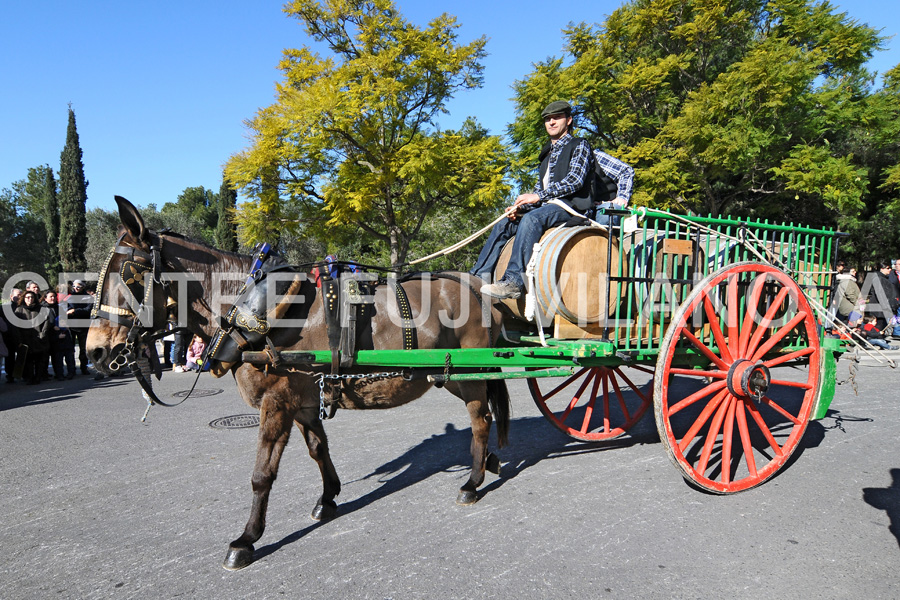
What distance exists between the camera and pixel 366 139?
14.7m

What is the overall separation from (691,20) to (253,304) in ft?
59.2

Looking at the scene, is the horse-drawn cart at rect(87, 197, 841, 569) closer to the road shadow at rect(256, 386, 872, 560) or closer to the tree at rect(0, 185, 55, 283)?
the road shadow at rect(256, 386, 872, 560)

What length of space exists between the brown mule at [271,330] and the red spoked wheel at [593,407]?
1313 mm

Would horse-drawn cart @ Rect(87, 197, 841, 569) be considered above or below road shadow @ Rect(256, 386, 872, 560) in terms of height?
above

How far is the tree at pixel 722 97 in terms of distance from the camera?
44.5 ft

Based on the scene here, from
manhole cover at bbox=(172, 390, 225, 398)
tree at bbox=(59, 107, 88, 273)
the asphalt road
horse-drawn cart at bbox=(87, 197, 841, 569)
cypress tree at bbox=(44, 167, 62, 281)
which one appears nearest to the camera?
the asphalt road

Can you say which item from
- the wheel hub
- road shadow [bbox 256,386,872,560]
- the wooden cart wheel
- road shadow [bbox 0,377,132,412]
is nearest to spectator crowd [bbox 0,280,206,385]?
road shadow [bbox 0,377,132,412]

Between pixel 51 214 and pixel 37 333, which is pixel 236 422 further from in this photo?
pixel 51 214

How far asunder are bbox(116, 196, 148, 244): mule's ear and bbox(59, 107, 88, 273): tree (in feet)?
101

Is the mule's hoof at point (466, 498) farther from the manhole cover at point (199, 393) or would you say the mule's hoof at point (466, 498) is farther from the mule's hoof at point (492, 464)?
the manhole cover at point (199, 393)

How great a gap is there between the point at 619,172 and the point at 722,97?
40.1ft

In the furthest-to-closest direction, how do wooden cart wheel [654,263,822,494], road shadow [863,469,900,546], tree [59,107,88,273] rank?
1. tree [59,107,88,273]
2. wooden cart wheel [654,263,822,494]
3. road shadow [863,469,900,546]

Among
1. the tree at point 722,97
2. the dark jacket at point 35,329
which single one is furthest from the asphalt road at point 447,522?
the tree at point 722,97

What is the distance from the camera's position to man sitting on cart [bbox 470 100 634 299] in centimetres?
374
